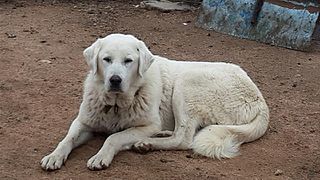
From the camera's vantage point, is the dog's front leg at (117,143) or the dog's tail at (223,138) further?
the dog's tail at (223,138)

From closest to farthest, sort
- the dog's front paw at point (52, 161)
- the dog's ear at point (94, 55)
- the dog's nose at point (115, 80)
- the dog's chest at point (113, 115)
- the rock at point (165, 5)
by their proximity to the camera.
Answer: the dog's front paw at point (52, 161) → the dog's nose at point (115, 80) → the dog's ear at point (94, 55) → the dog's chest at point (113, 115) → the rock at point (165, 5)

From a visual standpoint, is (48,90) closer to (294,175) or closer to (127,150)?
(127,150)

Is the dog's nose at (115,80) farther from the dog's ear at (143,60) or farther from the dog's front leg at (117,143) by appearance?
the dog's front leg at (117,143)

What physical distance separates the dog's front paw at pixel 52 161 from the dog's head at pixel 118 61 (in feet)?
2.01

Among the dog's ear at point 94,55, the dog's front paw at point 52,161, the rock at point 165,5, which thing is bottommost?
the rock at point 165,5

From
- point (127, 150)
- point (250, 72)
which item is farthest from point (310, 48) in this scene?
point (127, 150)

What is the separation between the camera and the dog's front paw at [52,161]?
4.14 metres

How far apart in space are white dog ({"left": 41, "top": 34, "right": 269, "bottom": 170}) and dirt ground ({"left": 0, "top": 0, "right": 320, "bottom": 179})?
0.11m

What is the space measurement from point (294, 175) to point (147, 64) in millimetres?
1412

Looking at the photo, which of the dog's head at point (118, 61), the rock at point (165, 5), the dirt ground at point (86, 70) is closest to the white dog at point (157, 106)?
the dog's head at point (118, 61)

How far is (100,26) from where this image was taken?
8617 millimetres

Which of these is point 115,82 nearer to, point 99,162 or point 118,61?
point 118,61

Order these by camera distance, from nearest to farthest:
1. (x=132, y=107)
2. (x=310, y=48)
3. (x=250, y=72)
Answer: (x=132, y=107) → (x=250, y=72) → (x=310, y=48)

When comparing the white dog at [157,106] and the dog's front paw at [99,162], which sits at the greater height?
the white dog at [157,106]
